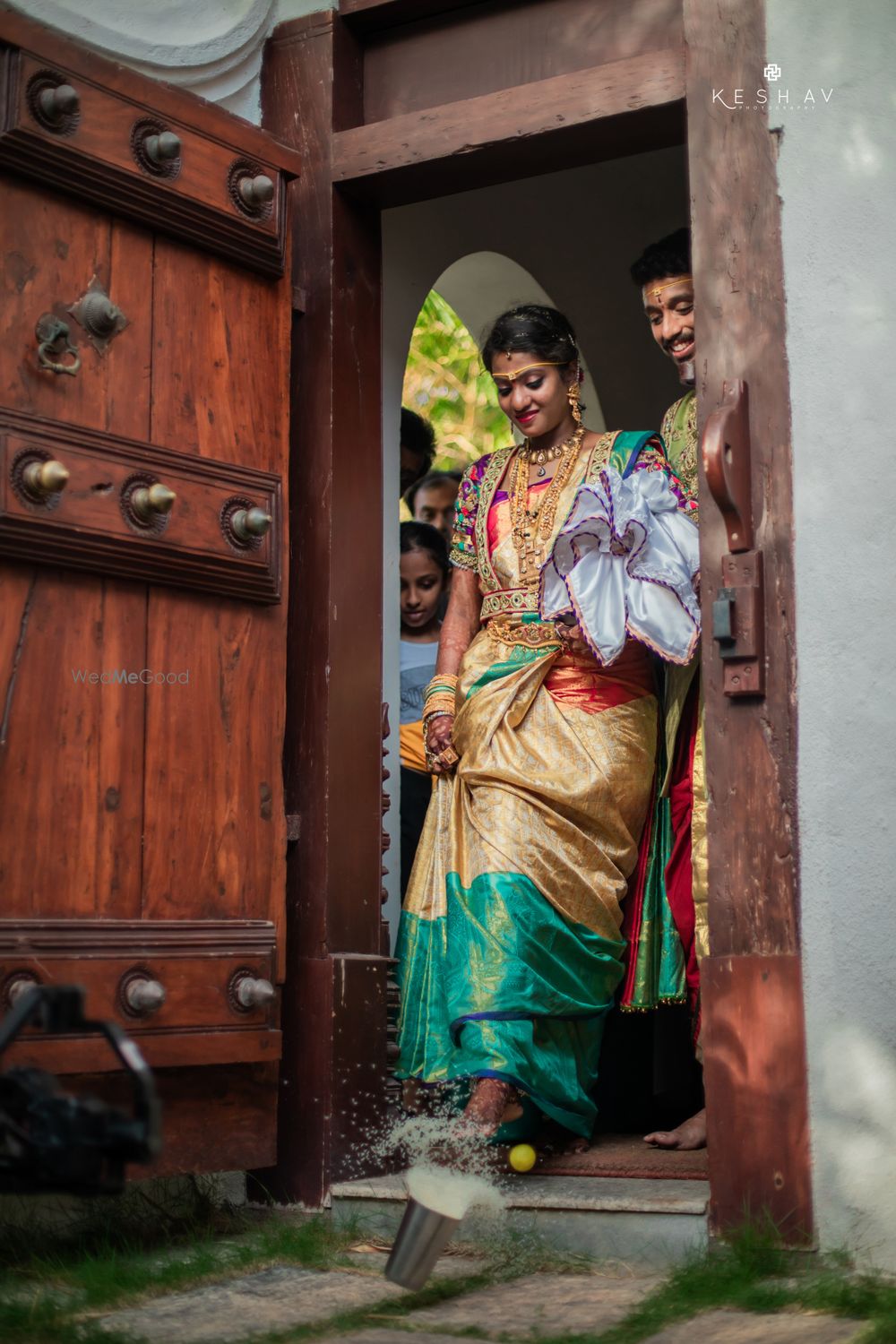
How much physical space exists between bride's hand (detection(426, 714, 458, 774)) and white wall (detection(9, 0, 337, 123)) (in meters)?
1.65

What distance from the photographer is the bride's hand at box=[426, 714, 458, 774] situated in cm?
412

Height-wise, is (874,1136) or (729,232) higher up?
(729,232)

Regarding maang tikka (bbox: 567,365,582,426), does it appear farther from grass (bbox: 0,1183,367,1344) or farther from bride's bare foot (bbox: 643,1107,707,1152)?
grass (bbox: 0,1183,367,1344)

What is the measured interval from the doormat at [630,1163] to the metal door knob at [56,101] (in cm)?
256

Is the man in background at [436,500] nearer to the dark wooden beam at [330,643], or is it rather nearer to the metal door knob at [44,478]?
the dark wooden beam at [330,643]

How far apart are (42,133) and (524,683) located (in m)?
1.75

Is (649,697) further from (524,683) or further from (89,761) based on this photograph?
(89,761)

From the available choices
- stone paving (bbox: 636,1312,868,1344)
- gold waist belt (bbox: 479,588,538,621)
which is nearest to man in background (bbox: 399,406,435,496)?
gold waist belt (bbox: 479,588,538,621)

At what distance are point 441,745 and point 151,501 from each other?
1.18m

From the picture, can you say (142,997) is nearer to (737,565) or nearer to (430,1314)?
(430,1314)

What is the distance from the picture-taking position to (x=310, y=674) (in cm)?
385

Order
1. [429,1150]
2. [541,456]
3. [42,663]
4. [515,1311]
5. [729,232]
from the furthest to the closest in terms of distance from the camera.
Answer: [541,456] < [429,1150] < [729,232] < [42,663] < [515,1311]

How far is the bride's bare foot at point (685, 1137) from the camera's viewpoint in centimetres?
382

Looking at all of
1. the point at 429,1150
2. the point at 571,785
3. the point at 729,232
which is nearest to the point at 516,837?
the point at 571,785
